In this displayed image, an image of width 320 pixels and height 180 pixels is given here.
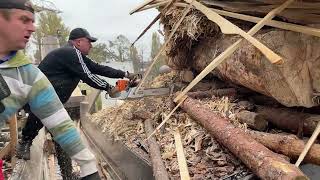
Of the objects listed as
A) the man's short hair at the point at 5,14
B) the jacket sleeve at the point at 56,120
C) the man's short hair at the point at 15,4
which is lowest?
the jacket sleeve at the point at 56,120

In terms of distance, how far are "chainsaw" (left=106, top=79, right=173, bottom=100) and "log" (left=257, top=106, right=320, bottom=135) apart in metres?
1.85

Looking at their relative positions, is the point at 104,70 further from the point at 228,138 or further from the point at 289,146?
the point at 289,146

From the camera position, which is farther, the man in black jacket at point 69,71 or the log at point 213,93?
the man in black jacket at point 69,71

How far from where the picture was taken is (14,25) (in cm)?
207

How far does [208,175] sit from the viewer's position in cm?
327

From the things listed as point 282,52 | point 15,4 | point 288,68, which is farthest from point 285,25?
point 15,4

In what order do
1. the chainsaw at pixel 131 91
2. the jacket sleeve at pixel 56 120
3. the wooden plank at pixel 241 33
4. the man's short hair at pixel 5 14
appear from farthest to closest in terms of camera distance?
the chainsaw at pixel 131 91 → the wooden plank at pixel 241 33 → the jacket sleeve at pixel 56 120 → the man's short hair at pixel 5 14

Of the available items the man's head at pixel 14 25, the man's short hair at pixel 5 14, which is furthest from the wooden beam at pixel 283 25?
the man's short hair at pixel 5 14

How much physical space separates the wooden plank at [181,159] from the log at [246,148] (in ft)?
0.79

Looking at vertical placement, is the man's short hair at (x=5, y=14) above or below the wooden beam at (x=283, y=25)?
above

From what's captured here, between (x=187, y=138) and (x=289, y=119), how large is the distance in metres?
0.96

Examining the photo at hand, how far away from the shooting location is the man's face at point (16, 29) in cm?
206

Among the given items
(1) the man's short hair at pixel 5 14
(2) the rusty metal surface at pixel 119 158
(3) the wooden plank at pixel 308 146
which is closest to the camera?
(1) the man's short hair at pixel 5 14

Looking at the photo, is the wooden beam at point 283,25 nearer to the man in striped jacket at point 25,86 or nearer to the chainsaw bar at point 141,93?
the man in striped jacket at point 25,86
